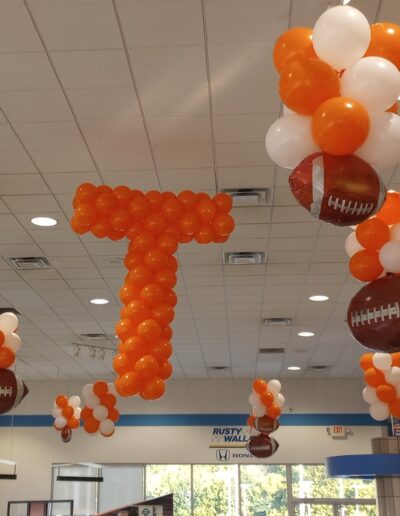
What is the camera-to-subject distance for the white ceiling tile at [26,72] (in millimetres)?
4426

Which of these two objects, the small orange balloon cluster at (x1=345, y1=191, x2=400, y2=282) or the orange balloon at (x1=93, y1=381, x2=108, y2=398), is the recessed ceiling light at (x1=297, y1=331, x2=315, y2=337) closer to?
the orange balloon at (x1=93, y1=381, x2=108, y2=398)

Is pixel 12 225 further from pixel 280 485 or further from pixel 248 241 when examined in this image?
pixel 280 485

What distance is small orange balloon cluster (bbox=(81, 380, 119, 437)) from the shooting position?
10945 mm

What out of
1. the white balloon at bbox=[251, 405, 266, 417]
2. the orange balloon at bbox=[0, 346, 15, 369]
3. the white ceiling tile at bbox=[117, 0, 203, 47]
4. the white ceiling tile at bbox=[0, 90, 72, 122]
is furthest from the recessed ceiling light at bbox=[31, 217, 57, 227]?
the white balloon at bbox=[251, 405, 266, 417]

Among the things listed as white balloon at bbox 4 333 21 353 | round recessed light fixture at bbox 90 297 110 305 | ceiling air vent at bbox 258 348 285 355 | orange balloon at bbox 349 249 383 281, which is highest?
ceiling air vent at bbox 258 348 285 355

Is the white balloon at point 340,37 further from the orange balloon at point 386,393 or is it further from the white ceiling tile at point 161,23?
the orange balloon at point 386,393

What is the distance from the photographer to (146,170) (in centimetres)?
600

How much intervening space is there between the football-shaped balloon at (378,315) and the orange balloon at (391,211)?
0.39m

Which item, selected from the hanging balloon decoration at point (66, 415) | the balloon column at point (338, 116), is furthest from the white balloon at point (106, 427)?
the balloon column at point (338, 116)

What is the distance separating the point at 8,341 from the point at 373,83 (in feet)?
16.5

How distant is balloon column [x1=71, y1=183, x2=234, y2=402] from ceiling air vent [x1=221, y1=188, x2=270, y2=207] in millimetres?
692

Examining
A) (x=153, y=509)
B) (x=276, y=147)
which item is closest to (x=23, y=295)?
(x=153, y=509)

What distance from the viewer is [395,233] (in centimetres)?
377

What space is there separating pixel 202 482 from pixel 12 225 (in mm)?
9743
